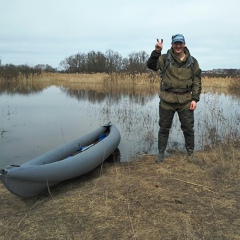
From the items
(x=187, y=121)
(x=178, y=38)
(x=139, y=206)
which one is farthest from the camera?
(x=187, y=121)

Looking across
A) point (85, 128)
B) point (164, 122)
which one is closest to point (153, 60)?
point (164, 122)

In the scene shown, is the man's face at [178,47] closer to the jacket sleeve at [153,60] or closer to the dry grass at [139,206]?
the jacket sleeve at [153,60]

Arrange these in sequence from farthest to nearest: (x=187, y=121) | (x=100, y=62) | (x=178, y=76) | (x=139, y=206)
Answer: (x=100, y=62) < (x=187, y=121) < (x=178, y=76) < (x=139, y=206)

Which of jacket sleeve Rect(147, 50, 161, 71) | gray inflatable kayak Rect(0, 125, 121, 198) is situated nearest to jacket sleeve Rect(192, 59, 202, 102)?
jacket sleeve Rect(147, 50, 161, 71)

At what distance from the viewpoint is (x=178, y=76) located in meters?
4.44

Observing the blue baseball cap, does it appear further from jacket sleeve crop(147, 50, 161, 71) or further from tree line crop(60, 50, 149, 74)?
tree line crop(60, 50, 149, 74)

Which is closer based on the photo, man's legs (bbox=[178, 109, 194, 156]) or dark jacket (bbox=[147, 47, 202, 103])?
dark jacket (bbox=[147, 47, 202, 103])

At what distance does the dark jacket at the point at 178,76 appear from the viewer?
442 centimetres

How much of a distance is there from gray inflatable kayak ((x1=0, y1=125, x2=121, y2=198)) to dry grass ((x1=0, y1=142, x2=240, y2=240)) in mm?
205

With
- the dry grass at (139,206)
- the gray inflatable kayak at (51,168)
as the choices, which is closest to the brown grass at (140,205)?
the dry grass at (139,206)

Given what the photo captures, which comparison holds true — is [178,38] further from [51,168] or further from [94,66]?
[94,66]

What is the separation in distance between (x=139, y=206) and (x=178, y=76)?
201 centimetres

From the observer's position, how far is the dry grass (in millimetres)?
2904

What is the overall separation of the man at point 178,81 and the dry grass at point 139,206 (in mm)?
768
